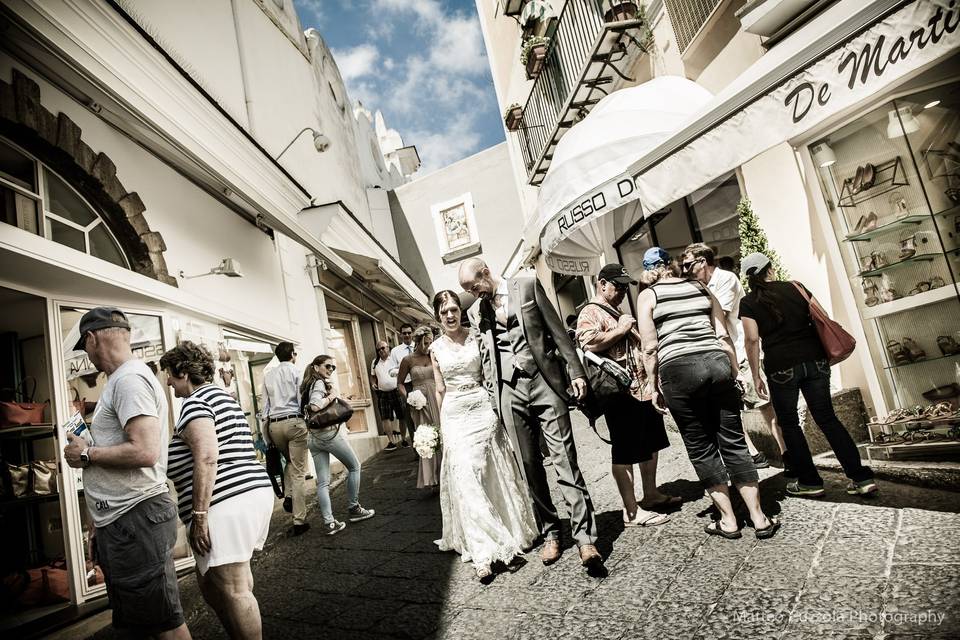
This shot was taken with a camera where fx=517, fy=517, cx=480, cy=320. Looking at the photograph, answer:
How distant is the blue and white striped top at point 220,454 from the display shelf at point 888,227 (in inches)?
191

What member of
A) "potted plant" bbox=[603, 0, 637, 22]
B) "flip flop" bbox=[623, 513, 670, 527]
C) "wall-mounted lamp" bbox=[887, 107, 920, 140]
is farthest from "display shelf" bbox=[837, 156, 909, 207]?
"potted plant" bbox=[603, 0, 637, 22]

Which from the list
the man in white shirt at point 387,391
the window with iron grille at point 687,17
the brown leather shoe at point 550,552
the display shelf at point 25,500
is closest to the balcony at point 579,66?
the window with iron grille at point 687,17

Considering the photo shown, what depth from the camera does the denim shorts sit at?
2195 mm

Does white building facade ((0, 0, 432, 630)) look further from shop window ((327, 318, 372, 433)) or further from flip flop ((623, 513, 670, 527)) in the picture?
flip flop ((623, 513, 670, 527))

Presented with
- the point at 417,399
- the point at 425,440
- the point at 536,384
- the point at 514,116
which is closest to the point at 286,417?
the point at 417,399

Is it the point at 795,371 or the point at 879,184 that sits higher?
the point at 879,184

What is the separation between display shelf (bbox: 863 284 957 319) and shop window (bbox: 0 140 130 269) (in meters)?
7.06

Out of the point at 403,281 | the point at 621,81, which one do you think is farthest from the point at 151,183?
the point at 403,281

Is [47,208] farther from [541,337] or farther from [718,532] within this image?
[718,532]

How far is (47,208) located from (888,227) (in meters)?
7.11

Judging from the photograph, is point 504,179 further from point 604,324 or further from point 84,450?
point 84,450

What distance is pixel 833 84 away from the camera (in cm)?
276

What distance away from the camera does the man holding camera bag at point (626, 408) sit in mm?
3408

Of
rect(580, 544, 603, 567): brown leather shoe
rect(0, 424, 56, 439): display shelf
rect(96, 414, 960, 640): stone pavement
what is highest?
rect(0, 424, 56, 439): display shelf
